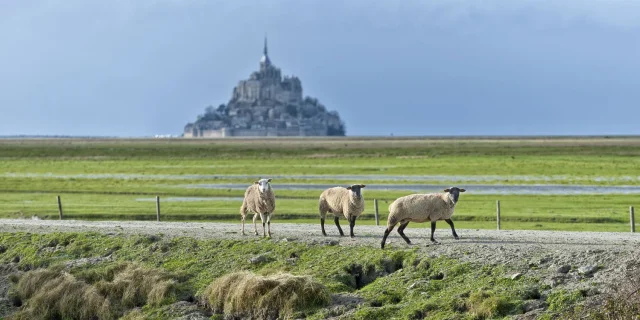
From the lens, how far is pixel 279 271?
2300 cm

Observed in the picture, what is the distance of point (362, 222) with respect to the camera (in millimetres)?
37844

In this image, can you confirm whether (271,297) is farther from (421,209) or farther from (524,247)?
(524,247)

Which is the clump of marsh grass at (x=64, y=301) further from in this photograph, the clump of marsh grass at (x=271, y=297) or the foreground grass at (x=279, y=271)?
the clump of marsh grass at (x=271, y=297)

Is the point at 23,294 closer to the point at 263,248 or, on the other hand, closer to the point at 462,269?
the point at 263,248

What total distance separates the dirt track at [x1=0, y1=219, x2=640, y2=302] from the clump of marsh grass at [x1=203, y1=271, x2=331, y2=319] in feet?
13.4

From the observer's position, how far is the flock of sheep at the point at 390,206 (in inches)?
974

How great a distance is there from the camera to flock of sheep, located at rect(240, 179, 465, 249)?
24.7 meters

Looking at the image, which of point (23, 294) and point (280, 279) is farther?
point (23, 294)

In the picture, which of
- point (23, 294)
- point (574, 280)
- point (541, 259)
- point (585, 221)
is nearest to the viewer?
point (574, 280)

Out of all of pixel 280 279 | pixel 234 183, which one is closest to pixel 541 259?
pixel 280 279

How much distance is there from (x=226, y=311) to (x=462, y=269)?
6.72 m

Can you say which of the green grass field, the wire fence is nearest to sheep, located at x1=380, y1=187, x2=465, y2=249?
the wire fence

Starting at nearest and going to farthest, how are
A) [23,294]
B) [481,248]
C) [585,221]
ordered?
[481,248] → [23,294] → [585,221]

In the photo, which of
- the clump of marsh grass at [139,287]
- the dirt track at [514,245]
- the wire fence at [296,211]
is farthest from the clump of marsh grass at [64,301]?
the wire fence at [296,211]
